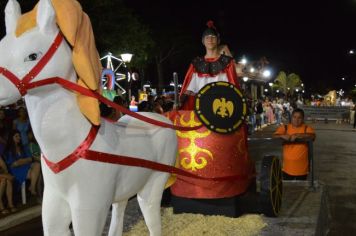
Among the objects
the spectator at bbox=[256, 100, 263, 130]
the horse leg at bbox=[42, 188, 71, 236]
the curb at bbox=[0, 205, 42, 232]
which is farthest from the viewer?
the spectator at bbox=[256, 100, 263, 130]

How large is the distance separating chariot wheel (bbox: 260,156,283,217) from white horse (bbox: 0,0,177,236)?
7.65 ft

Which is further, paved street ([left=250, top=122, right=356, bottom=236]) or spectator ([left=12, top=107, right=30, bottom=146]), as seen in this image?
spectator ([left=12, top=107, right=30, bottom=146])

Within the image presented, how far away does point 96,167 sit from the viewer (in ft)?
8.30

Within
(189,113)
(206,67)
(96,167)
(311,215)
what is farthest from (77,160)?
(311,215)

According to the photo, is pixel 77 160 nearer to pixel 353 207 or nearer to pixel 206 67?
pixel 206 67

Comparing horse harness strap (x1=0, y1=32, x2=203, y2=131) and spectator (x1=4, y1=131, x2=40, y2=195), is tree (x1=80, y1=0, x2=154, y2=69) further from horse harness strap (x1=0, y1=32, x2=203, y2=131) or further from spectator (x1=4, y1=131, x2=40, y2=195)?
horse harness strap (x1=0, y1=32, x2=203, y2=131)

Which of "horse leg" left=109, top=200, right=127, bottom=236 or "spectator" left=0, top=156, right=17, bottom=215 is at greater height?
"horse leg" left=109, top=200, right=127, bottom=236

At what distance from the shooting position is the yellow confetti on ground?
4.38 m

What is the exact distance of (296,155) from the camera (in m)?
6.52

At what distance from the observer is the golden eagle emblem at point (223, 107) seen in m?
4.37

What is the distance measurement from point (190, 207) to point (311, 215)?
4.49 feet

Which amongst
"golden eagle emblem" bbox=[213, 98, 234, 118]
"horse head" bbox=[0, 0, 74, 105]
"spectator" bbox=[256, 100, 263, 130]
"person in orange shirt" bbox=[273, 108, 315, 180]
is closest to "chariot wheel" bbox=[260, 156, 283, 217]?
"golden eagle emblem" bbox=[213, 98, 234, 118]

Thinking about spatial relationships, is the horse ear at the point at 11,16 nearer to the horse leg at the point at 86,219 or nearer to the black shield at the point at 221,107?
the horse leg at the point at 86,219

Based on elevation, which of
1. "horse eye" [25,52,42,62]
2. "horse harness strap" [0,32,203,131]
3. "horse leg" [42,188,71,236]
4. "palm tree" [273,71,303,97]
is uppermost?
"palm tree" [273,71,303,97]
